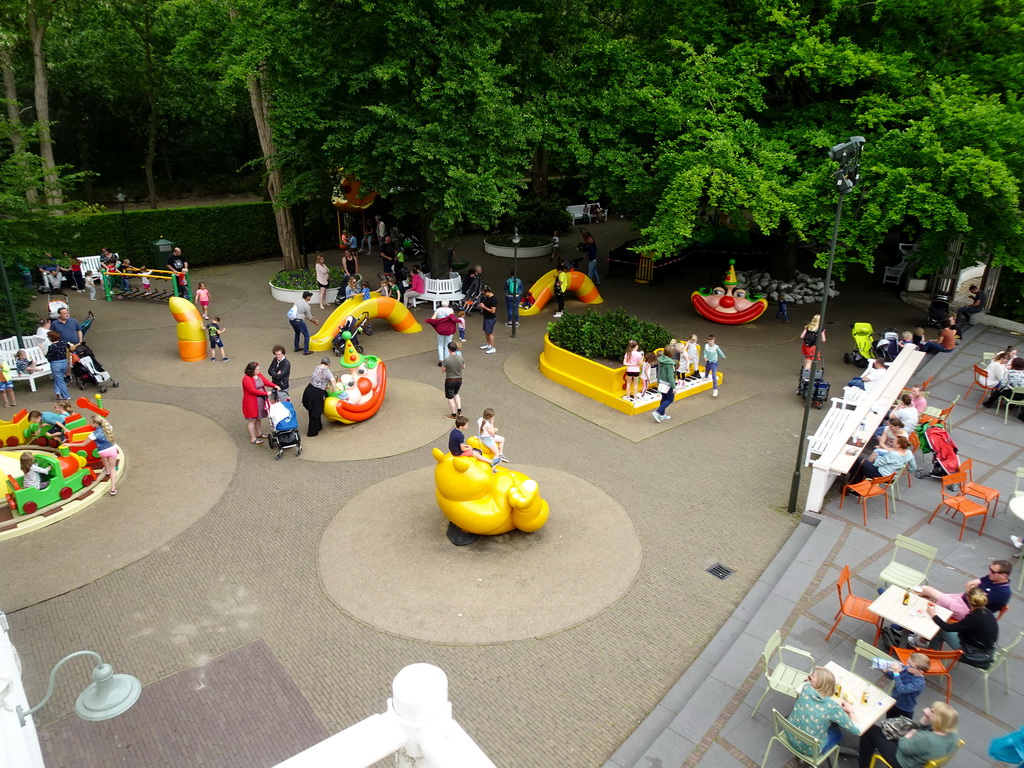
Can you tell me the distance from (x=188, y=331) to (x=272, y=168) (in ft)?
21.7

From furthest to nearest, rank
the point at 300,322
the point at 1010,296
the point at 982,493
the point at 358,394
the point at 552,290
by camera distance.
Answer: the point at 552,290, the point at 1010,296, the point at 300,322, the point at 358,394, the point at 982,493

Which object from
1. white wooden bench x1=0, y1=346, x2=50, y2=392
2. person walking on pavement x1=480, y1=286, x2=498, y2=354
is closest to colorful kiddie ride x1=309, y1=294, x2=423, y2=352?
person walking on pavement x1=480, y1=286, x2=498, y2=354

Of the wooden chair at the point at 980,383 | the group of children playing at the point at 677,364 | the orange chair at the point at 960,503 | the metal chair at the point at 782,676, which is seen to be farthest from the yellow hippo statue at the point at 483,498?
the wooden chair at the point at 980,383

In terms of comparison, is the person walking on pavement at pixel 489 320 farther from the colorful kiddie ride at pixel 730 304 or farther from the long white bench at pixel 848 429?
the long white bench at pixel 848 429

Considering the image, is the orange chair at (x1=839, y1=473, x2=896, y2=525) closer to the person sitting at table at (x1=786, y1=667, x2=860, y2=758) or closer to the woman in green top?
the woman in green top

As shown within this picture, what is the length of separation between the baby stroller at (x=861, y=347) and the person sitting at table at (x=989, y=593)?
1033cm

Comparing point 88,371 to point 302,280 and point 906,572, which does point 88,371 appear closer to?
point 302,280

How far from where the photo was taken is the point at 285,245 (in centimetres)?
2539

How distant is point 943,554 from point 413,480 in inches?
320

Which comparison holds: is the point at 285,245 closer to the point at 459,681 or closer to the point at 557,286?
the point at 557,286

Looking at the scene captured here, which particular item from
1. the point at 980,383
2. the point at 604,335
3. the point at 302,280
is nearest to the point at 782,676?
the point at 604,335

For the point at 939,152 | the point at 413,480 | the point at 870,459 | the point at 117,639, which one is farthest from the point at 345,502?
the point at 939,152

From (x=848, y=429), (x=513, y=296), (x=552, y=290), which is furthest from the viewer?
(x=552, y=290)

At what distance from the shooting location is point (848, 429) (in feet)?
38.4
